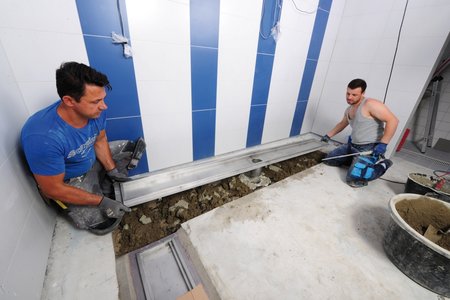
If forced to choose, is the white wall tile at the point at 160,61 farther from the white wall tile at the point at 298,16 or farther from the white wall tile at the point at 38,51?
the white wall tile at the point at 298,16

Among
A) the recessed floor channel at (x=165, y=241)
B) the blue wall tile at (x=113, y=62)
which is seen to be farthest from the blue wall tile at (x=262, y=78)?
the blue wall tile at (x=113, y=62)

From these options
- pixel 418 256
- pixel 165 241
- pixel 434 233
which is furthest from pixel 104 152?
pixel 434 233

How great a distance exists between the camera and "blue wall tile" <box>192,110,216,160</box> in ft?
6.43

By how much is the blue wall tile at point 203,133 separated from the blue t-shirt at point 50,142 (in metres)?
1.00

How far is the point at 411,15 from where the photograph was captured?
2131 mm

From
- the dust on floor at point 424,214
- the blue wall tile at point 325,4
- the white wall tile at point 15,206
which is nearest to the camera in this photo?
the white wall tile at point 15,206

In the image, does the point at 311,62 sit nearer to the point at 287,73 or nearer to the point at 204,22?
the point at 287,73

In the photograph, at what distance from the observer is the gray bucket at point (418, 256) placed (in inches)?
42.6

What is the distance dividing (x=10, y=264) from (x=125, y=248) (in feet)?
2.04

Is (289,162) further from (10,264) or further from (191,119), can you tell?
(10,264)

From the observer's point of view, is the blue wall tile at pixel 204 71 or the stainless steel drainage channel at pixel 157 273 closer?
the stainless steel drainage channel at pixel 157 273

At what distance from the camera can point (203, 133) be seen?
6.77ft

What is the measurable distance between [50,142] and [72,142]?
12 cm

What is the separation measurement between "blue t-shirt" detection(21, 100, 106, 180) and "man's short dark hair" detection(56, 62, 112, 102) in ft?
0.56
